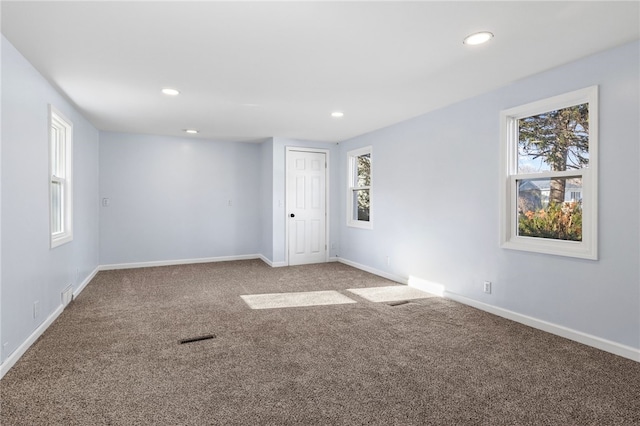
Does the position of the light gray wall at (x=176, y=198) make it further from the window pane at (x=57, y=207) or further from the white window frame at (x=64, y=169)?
the window pane at (x=57, y=207)

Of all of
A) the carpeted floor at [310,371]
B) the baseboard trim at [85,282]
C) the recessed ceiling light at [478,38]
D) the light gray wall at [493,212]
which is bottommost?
the carpeted floor at [310,371]

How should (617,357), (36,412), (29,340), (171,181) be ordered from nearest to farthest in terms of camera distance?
1. (36,412)
2. (617,357)
3. (29,340)
4. (171,181)

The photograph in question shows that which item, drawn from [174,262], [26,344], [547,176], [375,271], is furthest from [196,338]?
[174,262]

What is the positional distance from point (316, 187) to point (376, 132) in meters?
1.63

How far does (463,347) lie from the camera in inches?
114

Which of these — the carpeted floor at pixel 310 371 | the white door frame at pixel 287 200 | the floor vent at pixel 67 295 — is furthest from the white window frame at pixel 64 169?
the white door frame at pixel 287 200

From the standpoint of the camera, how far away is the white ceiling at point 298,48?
85.4 inches

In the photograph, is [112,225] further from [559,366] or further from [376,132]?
[559,366]

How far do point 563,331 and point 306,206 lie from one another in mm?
4418

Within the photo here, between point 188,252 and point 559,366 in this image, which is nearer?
point 559,366

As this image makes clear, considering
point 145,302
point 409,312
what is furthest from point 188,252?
point 409,312

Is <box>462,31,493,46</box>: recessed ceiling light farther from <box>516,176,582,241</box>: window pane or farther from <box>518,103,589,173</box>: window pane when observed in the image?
<box>516,176,582,241</box>: window pane

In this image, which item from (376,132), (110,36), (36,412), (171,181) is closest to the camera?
(36,412)

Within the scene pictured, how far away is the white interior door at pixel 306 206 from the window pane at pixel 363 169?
2.30 feet
